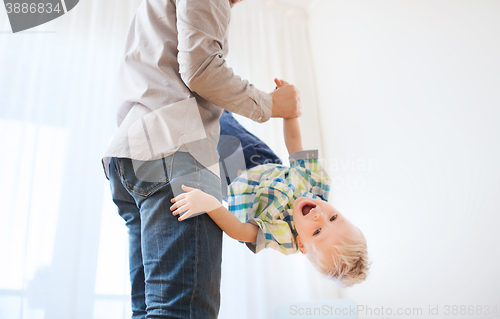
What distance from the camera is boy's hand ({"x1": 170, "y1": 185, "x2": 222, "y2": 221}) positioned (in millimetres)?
608

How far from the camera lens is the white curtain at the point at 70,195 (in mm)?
1551

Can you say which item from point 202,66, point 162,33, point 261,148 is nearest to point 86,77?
point 261,148

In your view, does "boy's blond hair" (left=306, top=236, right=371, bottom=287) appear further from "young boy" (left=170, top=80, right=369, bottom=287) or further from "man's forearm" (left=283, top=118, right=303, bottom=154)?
"man's forearm" (left=283, top=118, right=303, bottom=154)

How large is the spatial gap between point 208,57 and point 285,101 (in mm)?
287

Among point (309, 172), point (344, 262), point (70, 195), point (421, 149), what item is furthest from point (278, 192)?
point (70, 195)

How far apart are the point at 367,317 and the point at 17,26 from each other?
2505 mm

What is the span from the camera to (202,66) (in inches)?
27.4

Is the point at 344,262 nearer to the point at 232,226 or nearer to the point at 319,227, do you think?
the point at 319,227

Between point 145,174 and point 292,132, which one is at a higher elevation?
point 292,132

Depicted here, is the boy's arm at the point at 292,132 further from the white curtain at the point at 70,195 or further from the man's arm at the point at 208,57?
the white curtain at the point at 70,195

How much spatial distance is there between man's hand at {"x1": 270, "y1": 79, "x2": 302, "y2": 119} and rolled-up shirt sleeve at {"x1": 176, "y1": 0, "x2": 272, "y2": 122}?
0.14m

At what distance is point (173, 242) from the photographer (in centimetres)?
61

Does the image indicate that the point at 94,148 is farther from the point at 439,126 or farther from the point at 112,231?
the point at 439,126

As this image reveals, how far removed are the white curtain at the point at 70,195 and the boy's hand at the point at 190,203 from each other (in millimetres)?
1229
